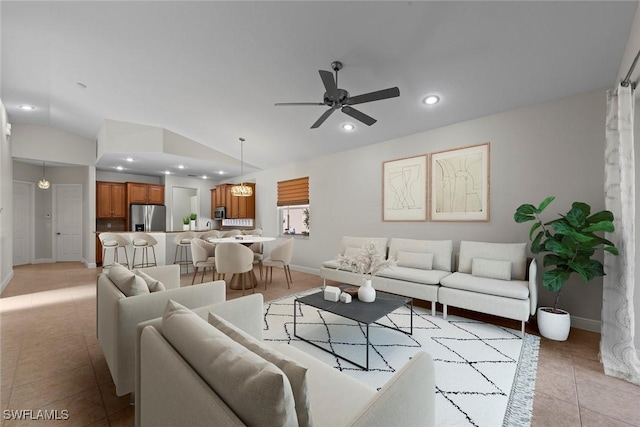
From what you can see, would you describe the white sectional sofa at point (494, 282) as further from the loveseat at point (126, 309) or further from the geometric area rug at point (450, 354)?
the loveseat at point (126, 309)

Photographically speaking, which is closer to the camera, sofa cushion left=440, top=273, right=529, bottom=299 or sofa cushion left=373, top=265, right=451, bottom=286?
sofa cushion left=440, top=273, right=529, bottom=299

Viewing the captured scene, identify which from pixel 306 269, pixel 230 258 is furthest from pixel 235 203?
pixel 230 258

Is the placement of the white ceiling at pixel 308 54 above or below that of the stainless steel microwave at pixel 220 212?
above

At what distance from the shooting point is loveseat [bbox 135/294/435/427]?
75cm

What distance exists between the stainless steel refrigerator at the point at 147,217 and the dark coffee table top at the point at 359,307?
22.7 ft

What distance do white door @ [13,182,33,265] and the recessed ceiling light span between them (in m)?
9.68

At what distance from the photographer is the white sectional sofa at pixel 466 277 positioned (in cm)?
290

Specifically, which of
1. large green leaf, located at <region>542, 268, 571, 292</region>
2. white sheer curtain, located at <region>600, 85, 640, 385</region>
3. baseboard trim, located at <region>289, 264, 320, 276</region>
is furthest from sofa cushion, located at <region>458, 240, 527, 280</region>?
baseboard trim, located at <region>289, 264, 320, 276</region>

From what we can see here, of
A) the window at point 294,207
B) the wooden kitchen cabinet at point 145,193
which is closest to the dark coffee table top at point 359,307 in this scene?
the window at point 294,207

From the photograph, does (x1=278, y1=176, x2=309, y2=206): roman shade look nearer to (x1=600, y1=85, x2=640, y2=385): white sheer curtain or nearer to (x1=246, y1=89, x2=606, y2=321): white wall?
(x1=246, y1=89, x2=606, y2=321): white wall

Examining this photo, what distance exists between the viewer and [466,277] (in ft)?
11.1

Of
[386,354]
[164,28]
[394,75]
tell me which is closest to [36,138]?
[164,28]

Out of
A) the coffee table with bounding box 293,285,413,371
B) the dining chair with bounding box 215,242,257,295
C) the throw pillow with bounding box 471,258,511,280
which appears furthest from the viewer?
the dining chair with bounding box 215,242,257,295

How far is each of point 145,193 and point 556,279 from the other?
913 centimetres
